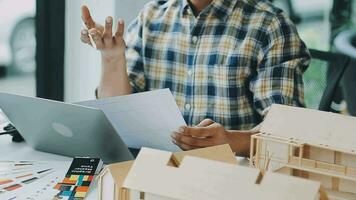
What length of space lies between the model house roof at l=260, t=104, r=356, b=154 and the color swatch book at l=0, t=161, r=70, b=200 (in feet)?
1.61

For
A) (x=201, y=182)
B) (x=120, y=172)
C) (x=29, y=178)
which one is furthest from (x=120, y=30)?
(x=201, y=182)

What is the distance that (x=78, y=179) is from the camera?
4.28 ft

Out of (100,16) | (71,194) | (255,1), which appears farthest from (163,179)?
(100,16)

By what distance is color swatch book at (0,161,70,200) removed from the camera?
1242mm

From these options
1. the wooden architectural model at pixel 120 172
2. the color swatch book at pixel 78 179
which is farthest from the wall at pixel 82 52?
the wooden architectural model at pixel 120 172

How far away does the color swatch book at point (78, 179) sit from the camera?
1240 mm

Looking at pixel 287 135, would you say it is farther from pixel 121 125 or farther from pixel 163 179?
pixel 121 125

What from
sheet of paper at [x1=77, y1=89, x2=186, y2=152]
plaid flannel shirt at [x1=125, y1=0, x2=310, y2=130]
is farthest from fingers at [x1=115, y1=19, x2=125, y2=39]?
sheet of paper at [x1=77, y1=89, x2=186, y2=152]

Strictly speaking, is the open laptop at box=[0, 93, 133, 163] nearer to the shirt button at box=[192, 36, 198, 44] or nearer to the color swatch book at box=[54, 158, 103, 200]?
the color swatch book at box=[54, 158, 103, 200]

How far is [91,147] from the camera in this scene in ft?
4.71

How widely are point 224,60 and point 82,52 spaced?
44.0 inches

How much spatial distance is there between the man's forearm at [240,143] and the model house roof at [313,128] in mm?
451

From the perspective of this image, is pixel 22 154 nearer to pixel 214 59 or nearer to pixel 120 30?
pixel 120 30

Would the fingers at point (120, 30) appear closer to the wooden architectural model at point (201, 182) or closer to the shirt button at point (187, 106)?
the shirt button at point (187, 106)
